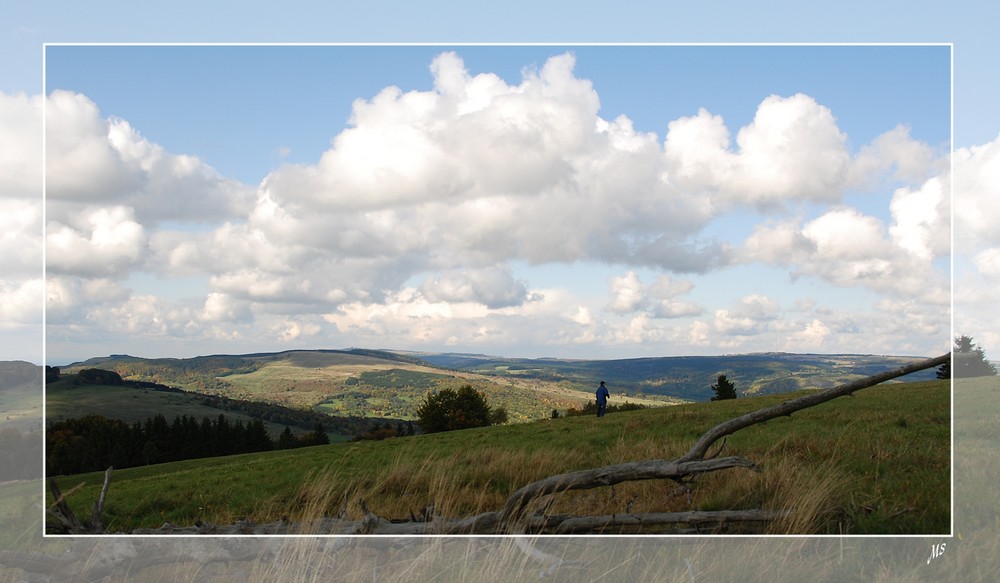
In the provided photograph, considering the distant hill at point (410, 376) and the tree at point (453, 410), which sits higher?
the distant hill at point (410, 376)

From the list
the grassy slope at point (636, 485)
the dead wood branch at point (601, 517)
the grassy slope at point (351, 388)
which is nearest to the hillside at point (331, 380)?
the grassy slope at point (351, 388)

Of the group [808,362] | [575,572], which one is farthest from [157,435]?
[808,362]

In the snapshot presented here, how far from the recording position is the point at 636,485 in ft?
30.5

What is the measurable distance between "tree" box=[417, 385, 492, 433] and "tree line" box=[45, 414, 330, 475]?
591 cm

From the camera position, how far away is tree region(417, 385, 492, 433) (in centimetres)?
2942

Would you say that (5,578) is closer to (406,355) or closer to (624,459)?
(624,459)

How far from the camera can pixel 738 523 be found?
23.5 feet

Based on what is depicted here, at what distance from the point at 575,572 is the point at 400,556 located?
187cm

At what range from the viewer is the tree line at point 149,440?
13375 mm

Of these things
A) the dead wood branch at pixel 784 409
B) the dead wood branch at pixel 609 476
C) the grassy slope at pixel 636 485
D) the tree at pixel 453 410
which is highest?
the dead wood branch at pixel 784 409

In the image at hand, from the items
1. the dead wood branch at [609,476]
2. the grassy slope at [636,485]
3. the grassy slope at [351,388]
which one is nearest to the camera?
the dead wood branch at [609,476]

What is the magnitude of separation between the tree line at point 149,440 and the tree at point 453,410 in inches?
233

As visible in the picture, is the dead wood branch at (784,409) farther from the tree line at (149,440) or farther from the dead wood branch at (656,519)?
the tree line at (149,440)

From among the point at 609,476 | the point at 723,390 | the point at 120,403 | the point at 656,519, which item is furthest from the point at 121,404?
the point at 723,390
